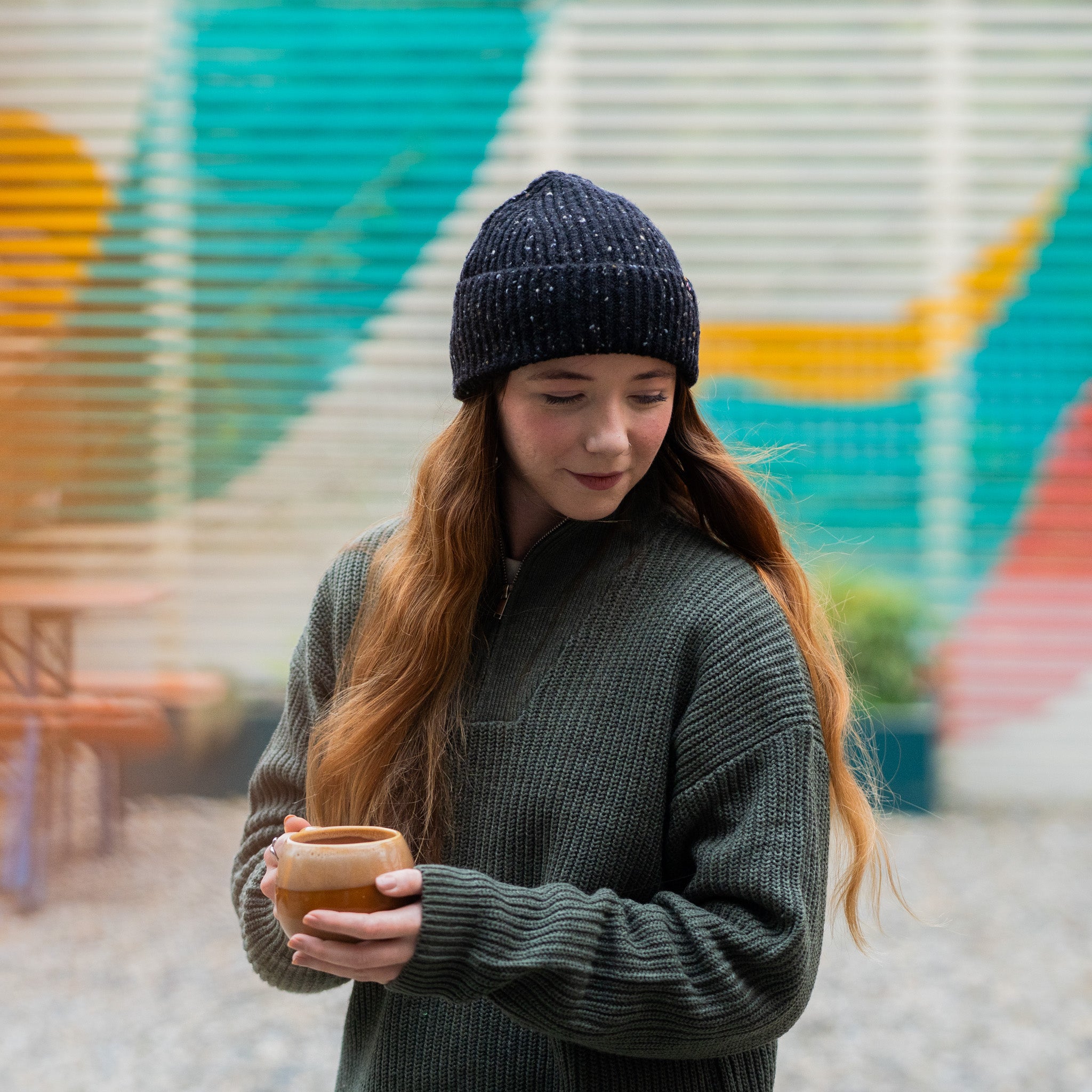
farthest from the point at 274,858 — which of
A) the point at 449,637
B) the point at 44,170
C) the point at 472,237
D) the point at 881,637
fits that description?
the point at 44,170

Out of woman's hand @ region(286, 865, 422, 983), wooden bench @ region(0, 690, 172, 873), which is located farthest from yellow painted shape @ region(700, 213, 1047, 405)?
woman's hand @ region(286, 865, 422, 983)

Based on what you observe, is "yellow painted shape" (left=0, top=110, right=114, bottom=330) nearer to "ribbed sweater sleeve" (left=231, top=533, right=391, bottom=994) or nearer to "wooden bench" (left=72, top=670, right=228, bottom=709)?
"wooden bench" (left=72, top=670, right=228, bottom=709)

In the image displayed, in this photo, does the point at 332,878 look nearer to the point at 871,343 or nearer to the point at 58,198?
the point at 871,343

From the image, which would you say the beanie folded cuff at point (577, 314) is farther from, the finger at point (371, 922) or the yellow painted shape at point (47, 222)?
the yellow painted shape at point (47, 222)

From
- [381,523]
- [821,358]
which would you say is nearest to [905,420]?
[821,358]

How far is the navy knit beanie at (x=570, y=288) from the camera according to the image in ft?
4.19

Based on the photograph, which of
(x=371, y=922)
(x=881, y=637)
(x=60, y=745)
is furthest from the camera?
(x=881, y=637)

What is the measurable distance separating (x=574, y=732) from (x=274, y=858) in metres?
0.33

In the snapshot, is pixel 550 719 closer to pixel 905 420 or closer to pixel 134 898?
pixel 134 898

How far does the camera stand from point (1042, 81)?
511 centimetres

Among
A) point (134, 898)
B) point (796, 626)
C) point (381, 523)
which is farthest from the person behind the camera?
point (134, 898)

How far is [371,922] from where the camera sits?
41.5 inches

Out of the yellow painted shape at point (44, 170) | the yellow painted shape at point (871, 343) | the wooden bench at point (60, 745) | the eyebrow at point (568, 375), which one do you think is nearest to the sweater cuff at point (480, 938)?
the eyebrow at point (568, 375)

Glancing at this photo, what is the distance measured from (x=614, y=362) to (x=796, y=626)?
1.15 ft
